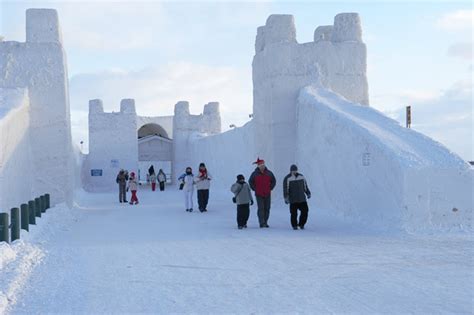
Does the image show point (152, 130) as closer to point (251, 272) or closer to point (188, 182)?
point (188, 182)

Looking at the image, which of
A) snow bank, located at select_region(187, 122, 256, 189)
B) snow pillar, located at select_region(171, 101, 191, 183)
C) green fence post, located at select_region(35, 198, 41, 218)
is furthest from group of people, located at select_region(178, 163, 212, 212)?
snow pillar, located at select_region(171, 101, 191, 183)

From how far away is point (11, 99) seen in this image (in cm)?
1617

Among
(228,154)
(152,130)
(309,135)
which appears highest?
(152,130)

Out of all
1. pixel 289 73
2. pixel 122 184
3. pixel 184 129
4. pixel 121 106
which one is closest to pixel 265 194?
pixel 289 73

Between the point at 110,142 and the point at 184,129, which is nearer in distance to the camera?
the point at 110,142

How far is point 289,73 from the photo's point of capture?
693 inches

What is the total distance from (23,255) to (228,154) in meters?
17.6

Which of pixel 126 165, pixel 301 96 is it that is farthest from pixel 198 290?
pixel 126 165

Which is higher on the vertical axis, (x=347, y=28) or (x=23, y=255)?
(x=347, y=28)

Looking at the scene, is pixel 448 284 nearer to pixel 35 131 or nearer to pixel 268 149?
pixel 268 149

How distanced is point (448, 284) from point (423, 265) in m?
1.07

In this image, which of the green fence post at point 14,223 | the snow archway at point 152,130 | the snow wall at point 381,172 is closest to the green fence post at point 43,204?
the green fence post at point 14,223

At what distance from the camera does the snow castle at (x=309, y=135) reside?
11.0 meters

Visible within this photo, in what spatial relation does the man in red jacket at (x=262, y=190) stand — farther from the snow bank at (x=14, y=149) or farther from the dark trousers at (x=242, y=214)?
the snow bank at (x=14, y=149)
